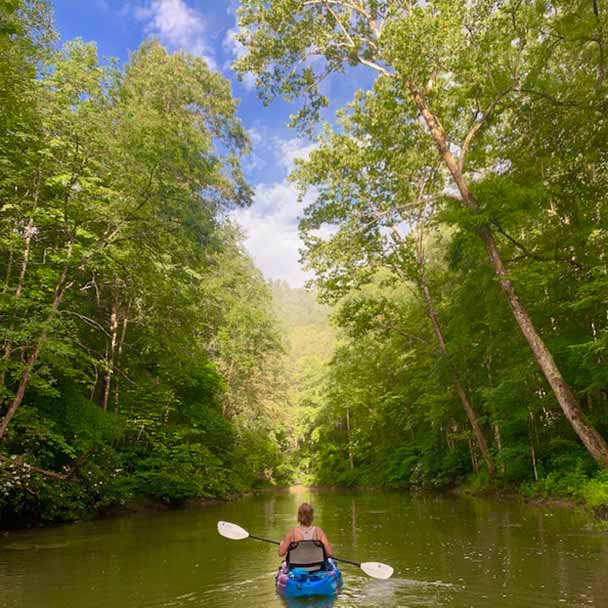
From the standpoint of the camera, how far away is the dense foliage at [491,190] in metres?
12.9

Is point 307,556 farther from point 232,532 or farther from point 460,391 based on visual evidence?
point 460,391

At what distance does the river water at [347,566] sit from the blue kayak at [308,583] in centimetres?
15

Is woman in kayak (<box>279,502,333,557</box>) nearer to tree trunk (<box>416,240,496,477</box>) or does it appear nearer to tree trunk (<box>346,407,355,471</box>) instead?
tree trunk (<box>416,240,496,477</box>)

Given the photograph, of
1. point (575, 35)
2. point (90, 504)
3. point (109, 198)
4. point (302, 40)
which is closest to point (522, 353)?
point (575, 35)

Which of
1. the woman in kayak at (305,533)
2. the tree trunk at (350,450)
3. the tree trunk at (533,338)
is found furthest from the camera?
the tree trunk at (350,450)

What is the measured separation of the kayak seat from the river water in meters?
0.48

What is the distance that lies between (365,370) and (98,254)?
26.4m

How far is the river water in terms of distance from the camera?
253 inches

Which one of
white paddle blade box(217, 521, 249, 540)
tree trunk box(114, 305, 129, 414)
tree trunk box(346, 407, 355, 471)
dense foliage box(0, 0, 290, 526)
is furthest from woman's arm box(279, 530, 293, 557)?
tree trunk box(346, 407, 355, 471)

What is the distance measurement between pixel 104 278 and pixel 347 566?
37.8ft

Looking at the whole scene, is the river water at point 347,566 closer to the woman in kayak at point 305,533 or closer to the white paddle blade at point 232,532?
the white paddle blade at point 232,532

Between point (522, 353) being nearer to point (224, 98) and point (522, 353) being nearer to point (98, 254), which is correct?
point (98, 254)

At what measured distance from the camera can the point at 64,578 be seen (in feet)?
26.3

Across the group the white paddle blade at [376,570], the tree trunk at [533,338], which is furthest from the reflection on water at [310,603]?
the tree trunk at [533,338]
